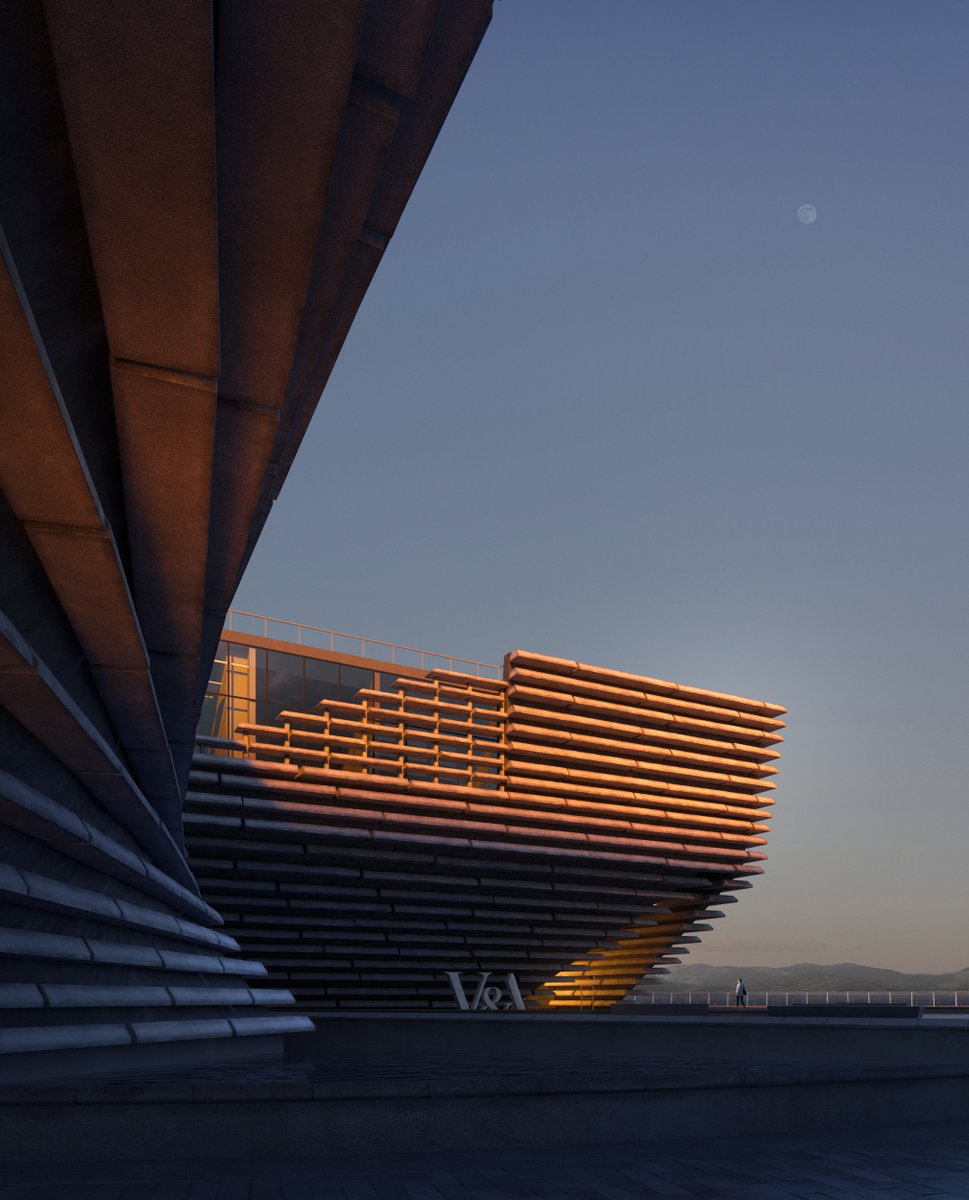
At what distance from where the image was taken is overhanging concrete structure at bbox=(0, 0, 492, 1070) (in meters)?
2.78

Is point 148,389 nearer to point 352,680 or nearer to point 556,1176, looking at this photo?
point 556,1176

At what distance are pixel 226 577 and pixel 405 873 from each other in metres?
18.7

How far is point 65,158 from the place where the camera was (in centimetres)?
338

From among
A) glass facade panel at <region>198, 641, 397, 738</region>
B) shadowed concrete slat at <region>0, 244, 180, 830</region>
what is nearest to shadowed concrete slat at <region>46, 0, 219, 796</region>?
shadowed concrete slat at <region>0, 244, 180, 830</region>

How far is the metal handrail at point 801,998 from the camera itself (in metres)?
29.4

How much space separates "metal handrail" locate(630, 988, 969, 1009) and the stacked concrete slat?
10.6 ft

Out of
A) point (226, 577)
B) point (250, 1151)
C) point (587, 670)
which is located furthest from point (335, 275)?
point (587, 670)

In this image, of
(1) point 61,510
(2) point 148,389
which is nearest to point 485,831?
(1) point 61,510

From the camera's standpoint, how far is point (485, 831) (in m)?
25.0

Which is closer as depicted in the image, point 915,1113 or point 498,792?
point 915,1113

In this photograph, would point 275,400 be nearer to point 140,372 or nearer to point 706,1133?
point 140,372

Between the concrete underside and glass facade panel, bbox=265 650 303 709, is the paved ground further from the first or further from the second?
glass facade panel, bbox=265 650 303 709

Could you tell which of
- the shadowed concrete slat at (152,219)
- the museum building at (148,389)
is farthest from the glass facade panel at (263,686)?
the shadowed concrete slat at (152,219)

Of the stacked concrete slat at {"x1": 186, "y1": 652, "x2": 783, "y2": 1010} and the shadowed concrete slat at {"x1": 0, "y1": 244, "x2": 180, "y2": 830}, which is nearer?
the shadowed concrete slat at {"x1": 0, "y1": 244, "x2": 180, "y2": 830}
